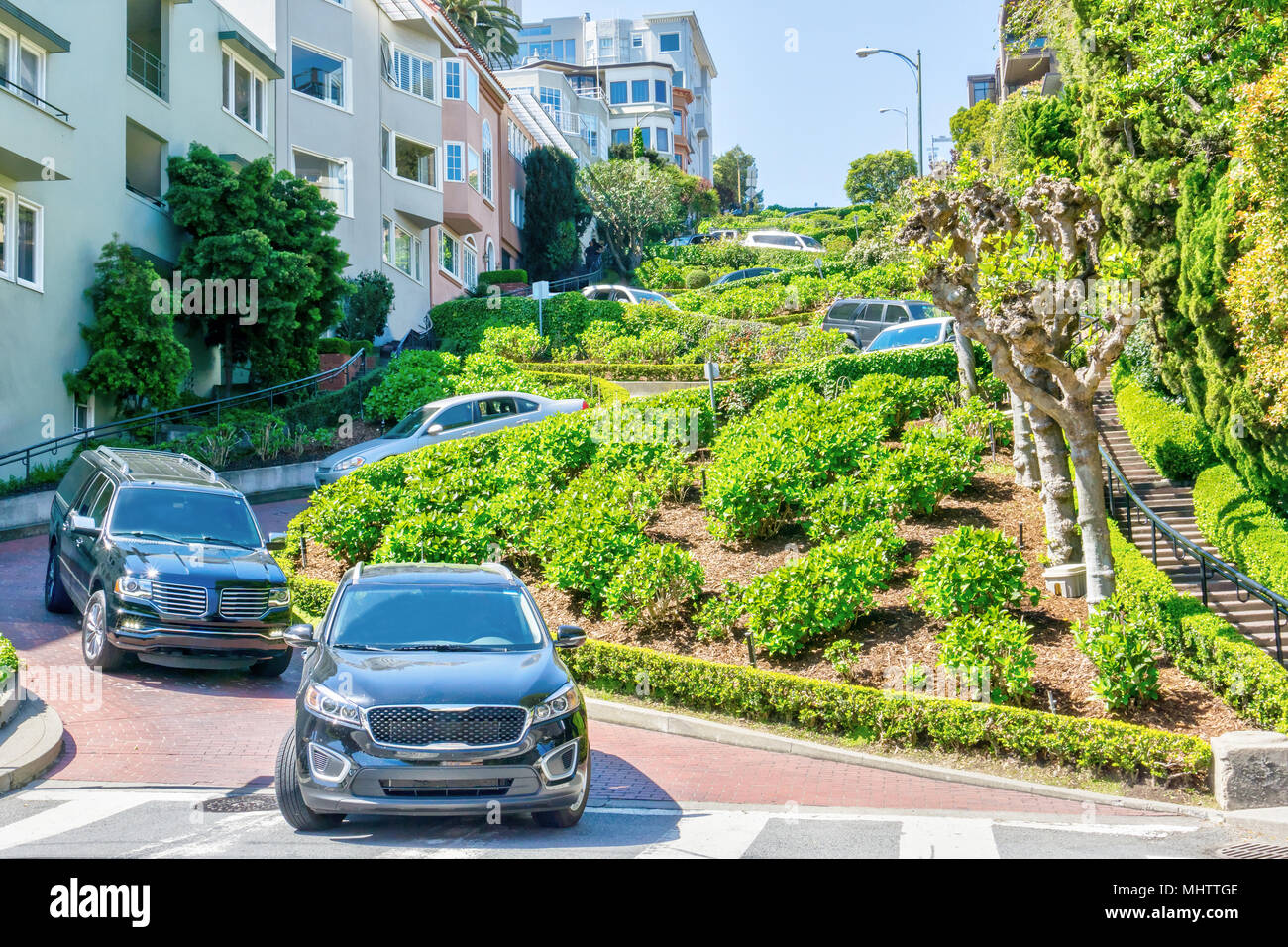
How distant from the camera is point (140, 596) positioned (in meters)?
A: 11.6

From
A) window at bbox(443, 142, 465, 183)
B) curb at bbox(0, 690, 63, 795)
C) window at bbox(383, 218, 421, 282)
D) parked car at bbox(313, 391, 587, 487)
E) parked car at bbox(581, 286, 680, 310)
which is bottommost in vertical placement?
curb at bbox(0, 690, 63, 795)

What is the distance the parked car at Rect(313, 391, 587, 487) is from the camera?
20.6 meters

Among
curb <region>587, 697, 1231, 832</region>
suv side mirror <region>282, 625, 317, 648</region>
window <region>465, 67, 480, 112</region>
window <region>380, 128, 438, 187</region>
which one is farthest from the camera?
window <region>465, 67, 480, 112</region>

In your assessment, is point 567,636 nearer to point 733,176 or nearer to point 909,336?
point 909,336

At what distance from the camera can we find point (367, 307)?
31.5 meters

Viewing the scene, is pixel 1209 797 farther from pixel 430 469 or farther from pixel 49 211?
pixel 49 211

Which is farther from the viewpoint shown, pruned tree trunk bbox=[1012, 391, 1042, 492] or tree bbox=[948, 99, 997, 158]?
tree bbox=[948, 99, 997, 158]

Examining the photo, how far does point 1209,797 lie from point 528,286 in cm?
3736

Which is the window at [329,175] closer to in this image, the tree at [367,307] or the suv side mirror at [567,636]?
the tree at [367,307]

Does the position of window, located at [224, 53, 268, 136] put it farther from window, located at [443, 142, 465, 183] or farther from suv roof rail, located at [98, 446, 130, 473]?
suv roof rail, located at [98, 446, 130, 473]

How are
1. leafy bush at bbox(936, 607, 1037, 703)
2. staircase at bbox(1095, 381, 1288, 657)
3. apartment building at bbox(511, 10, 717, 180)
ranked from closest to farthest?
leafy bush at bbox(936, 607, 1037, 703)
staircase at bbox(1095, 381, 1288, 657)
apartment building at bbox(511, 10, 717, 180)

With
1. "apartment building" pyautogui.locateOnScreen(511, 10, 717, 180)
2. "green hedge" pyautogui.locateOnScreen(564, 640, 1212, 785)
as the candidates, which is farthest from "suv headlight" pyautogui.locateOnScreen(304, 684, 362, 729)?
"apartment building" pyautogui.locateOnScreen(511, 10, 717, 180)

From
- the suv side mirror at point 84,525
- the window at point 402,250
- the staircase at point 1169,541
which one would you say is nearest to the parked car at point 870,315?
the staircase at point 1169,541

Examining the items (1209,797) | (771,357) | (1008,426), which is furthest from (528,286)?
(1209,797)
